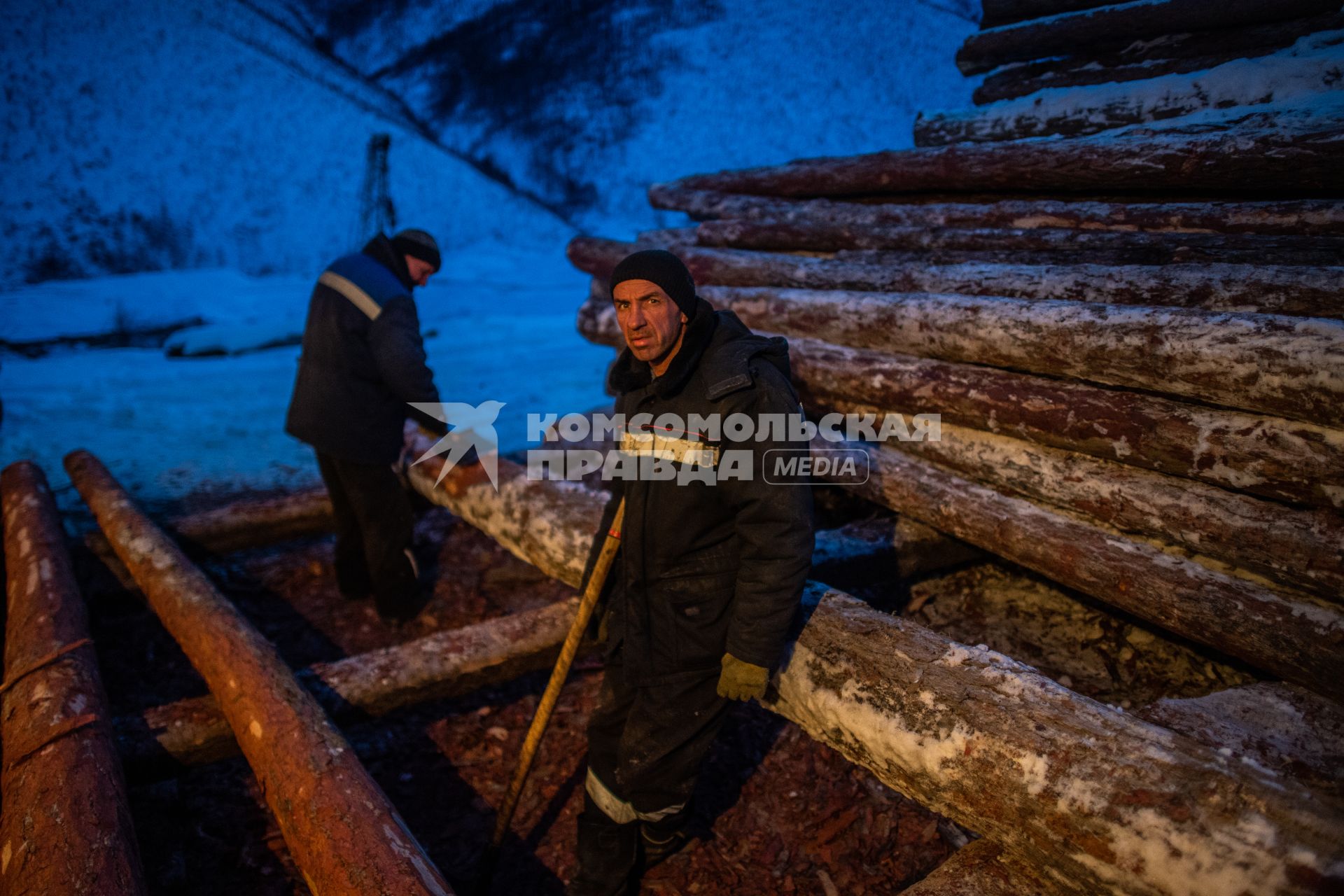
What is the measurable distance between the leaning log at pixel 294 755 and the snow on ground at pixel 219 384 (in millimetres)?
3398

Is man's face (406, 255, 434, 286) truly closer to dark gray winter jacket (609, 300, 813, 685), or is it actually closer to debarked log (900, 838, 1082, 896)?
dark gray winter jacket (609, 300, 813, 685)

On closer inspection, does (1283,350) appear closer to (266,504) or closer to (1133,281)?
(1133,281)

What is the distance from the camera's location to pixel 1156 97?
4.96 m

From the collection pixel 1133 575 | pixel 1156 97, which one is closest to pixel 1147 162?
pixel 1156 97

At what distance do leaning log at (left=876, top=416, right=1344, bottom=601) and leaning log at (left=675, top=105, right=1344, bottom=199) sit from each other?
7.18 ft

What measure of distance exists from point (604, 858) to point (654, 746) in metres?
0.54

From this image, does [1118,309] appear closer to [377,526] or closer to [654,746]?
[654,746]

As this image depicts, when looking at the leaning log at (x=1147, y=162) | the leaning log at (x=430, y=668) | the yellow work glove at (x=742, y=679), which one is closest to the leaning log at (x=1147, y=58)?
the leaning log at (x=1147, y=162)

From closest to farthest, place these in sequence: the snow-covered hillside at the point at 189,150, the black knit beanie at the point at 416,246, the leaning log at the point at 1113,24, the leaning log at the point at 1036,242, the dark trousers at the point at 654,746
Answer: the dark trousers at the point at 654,746, the leaning log at the point at 1036,242, the black knit beanie at the point at 416,246, the leaning log at the point at 1113,24, the snow-covered hillside at the point at 189,150

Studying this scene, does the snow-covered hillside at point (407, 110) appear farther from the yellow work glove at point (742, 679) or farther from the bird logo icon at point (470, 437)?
the yellow work glove at point (742, 679)

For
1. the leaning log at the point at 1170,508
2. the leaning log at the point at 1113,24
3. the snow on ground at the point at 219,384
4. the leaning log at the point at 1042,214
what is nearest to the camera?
the leaning log at the point at 1170,508

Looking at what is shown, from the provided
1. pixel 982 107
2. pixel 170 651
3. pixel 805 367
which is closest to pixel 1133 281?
pixel 805 367

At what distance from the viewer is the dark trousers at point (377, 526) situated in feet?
13.9

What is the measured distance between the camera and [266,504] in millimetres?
5074
